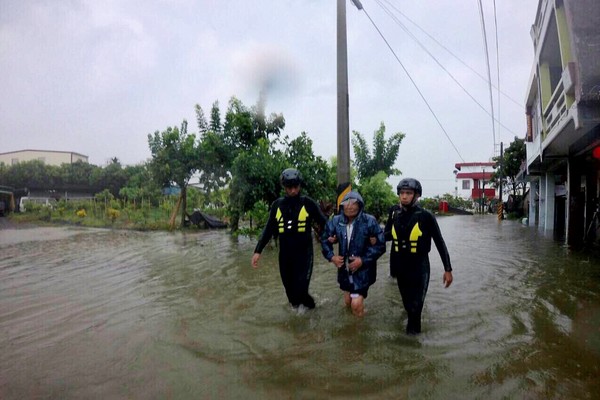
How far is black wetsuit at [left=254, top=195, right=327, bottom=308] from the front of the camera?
16.6ft

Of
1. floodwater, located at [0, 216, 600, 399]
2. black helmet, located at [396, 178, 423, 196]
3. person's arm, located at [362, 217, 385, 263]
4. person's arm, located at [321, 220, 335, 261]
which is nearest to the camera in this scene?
floodwater, located at [0, 216, 600, 399]

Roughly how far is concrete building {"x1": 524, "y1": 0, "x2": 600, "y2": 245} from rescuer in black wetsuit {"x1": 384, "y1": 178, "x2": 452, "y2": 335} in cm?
470

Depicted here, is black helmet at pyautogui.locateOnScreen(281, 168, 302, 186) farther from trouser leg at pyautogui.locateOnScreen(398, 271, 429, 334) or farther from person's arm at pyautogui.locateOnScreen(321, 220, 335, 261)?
trouser leg at pyautogui.locateOnScreen(398, 271, 429, 334)

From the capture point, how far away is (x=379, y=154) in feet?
98.1

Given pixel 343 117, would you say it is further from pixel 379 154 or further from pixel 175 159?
pixel 379 154

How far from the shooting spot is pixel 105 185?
3841 cm

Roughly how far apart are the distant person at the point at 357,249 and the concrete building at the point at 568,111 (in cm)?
506

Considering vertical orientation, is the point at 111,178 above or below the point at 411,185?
above

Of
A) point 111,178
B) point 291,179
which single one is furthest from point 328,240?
point 111,178

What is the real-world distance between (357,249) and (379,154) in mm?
26132

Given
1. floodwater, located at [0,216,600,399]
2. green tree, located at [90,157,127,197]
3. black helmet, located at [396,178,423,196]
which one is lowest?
floodwater, located at [0,216,600,399]

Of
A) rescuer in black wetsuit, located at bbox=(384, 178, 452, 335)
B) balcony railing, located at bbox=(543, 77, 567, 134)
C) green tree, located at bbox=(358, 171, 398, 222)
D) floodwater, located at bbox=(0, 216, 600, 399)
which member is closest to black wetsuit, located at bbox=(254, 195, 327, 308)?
floodwater, located at bbox=(0, 216, 600, 399)

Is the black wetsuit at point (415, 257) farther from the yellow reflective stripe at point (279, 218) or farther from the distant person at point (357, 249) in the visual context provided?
the yellow reflective stripe at point (279, 218)

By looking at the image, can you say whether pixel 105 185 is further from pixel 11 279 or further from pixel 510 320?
pixel 510 320
